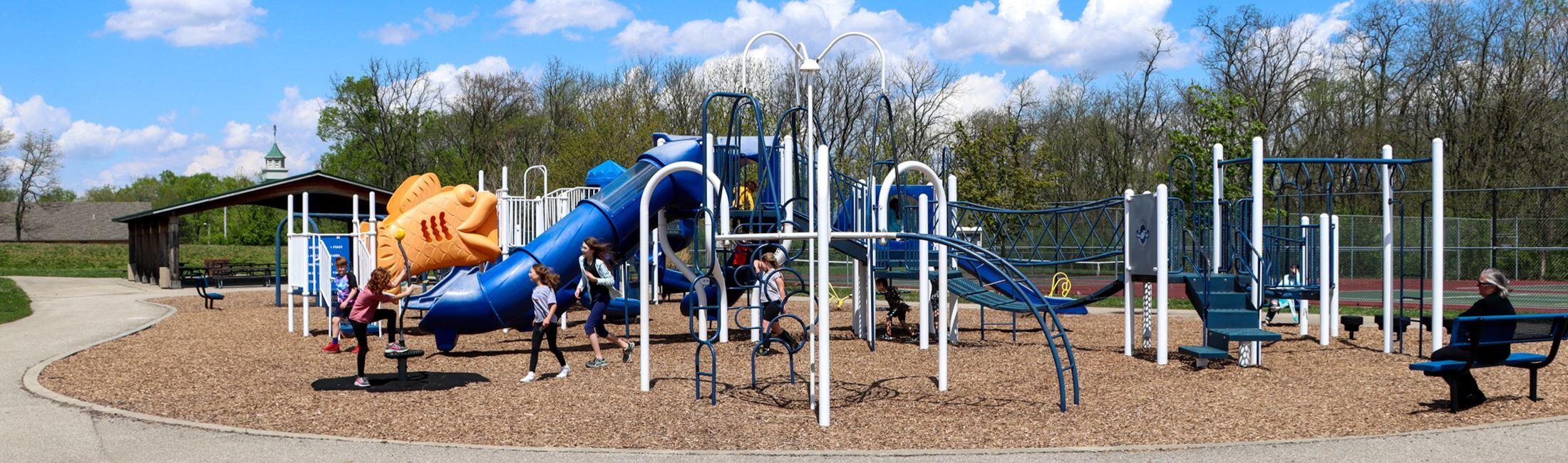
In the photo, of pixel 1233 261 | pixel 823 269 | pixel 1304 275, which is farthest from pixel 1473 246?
pixel 823 269

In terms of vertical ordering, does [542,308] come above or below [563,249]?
below

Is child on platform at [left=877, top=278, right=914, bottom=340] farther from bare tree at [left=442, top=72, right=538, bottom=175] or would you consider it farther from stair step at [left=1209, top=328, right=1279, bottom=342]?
bare tree at [left=442, top=72, right=538, bottom=175]

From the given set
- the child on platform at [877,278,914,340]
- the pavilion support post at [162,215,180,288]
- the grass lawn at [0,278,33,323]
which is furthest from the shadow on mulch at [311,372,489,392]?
the pavilion support post at [162,215,180,288]

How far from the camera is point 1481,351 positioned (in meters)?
8.60

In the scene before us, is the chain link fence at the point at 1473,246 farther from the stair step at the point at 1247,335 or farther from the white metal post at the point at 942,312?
the white metal post at the point at 942,312

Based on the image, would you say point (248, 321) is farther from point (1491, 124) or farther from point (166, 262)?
point (1491, 124)

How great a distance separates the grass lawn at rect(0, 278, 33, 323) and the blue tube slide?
10.5 meters

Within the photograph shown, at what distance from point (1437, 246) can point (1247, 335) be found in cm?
256

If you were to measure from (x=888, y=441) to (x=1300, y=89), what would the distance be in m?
39.7

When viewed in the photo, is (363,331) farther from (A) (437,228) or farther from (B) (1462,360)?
(B) (1462,360)

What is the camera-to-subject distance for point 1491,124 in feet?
110

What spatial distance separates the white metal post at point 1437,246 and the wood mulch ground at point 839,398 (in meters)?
0.51

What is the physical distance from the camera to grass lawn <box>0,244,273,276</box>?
160 ft

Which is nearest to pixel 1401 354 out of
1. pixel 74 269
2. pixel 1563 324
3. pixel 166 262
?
pixel 1563 324
